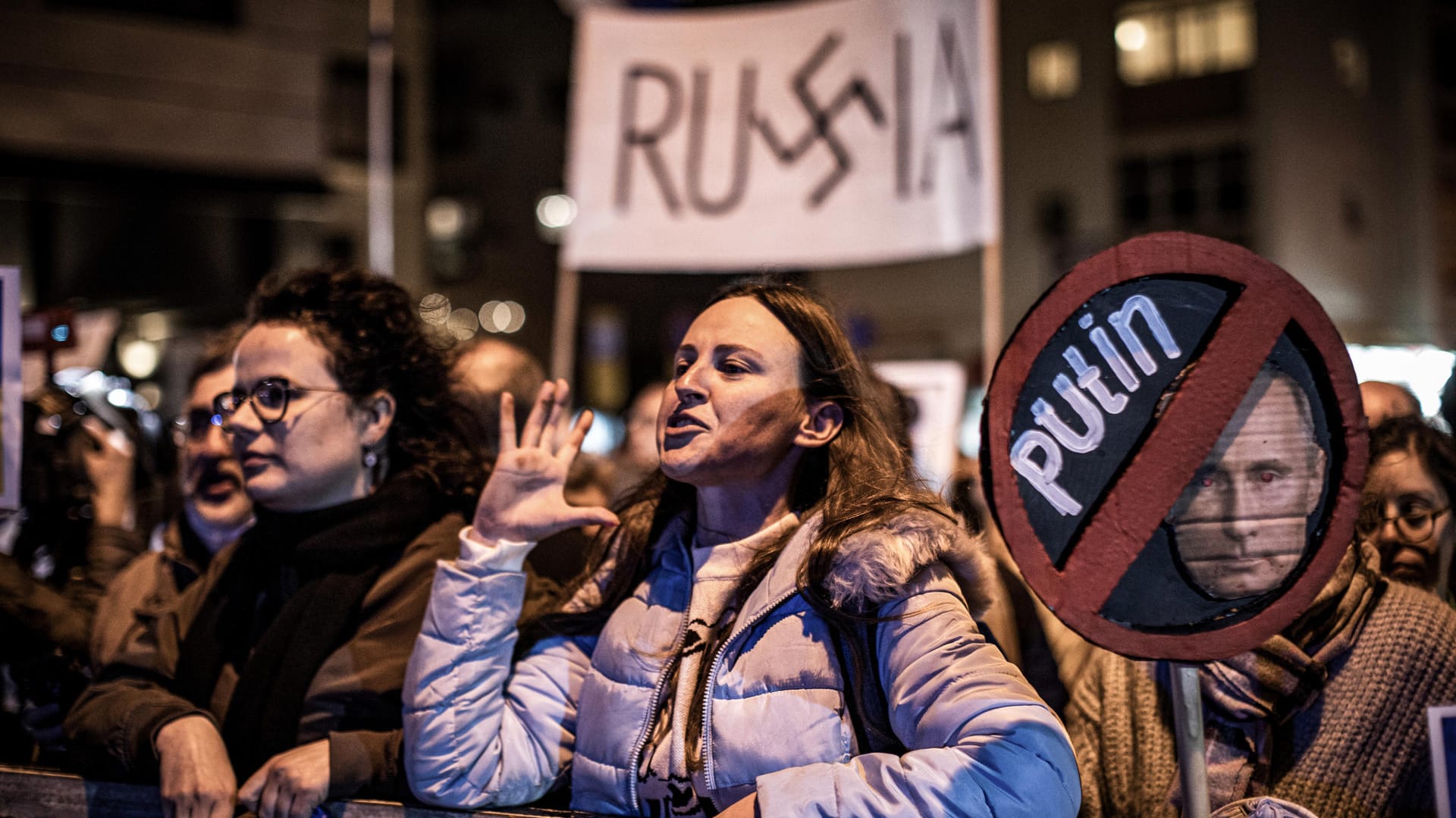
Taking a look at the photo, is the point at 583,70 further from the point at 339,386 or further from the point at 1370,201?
the point at 1370,201

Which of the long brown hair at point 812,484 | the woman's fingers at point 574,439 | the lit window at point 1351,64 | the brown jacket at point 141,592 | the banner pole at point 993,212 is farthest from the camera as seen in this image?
the lit window at point 1351,64

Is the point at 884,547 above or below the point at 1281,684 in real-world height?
above

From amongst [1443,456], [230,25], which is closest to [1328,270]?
[230,25]

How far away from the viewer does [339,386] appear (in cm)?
269

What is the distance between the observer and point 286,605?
2.60 m

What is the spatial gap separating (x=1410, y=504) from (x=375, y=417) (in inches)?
90.0

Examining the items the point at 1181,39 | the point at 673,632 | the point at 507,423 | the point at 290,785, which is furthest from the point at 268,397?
the point at 1181,39

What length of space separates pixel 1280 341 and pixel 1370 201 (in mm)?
23731

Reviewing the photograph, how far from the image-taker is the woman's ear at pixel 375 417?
2.75 meters

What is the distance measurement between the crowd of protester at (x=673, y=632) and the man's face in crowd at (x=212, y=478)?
0.87 feet

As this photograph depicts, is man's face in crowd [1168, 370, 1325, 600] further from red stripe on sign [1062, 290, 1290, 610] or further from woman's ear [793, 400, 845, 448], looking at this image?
woman's ear [793, 400, 845, 448]

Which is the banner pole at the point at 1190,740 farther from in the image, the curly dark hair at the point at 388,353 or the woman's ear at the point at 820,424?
the curly dark hair at the point at 388,353

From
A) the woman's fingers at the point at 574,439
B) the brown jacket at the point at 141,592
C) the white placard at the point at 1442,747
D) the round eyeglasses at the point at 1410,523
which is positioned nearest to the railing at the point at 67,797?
the brown jacket at the point at 141,592

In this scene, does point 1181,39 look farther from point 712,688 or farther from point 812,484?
point 712,688
